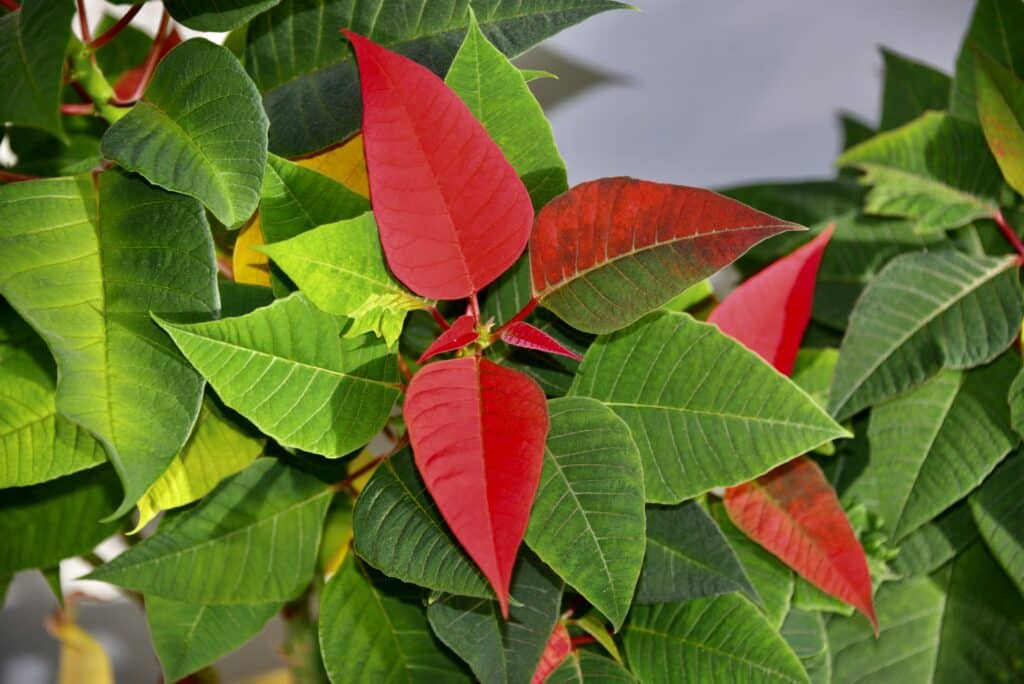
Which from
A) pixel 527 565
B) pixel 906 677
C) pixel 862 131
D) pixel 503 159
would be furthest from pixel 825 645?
pixel 862 131

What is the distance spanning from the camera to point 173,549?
49 centimetres

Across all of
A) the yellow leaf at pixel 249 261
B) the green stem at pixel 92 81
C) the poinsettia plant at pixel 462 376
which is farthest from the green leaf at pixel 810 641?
the green stem at pixel 92 81

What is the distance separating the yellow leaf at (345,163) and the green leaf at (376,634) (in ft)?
0.65

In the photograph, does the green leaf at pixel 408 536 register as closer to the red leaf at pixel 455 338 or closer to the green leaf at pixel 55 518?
the red leaf at pixel 455 338

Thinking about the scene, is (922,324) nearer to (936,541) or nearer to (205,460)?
(936,541)

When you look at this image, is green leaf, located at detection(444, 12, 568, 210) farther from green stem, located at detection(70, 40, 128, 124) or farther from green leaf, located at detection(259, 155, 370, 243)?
green stem, located at detection(70, 40, 128, 124)

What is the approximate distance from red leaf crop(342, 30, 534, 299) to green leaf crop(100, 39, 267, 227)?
5cm

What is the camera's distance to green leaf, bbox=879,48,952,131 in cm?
75

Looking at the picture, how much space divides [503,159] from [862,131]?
541mm

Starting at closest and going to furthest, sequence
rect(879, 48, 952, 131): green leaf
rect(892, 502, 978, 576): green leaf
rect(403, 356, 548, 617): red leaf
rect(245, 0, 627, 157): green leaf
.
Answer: rect(403, 356, 548, 617): red leaf
rect(245, 0, 627, 157): green leaf
rect(892, 502, 978, 576): green leaf
rect(879, 48, 952, 131): green leaf

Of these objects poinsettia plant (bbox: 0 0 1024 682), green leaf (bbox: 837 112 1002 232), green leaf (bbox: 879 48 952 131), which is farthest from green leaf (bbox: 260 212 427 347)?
green leaf (bbox: 879 48 952 131)

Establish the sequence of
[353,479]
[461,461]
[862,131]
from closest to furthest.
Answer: [461,461], [353,479], [862,131]

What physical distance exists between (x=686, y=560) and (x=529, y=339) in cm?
15

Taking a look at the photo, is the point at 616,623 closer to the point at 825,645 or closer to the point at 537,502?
the point at 537,502
